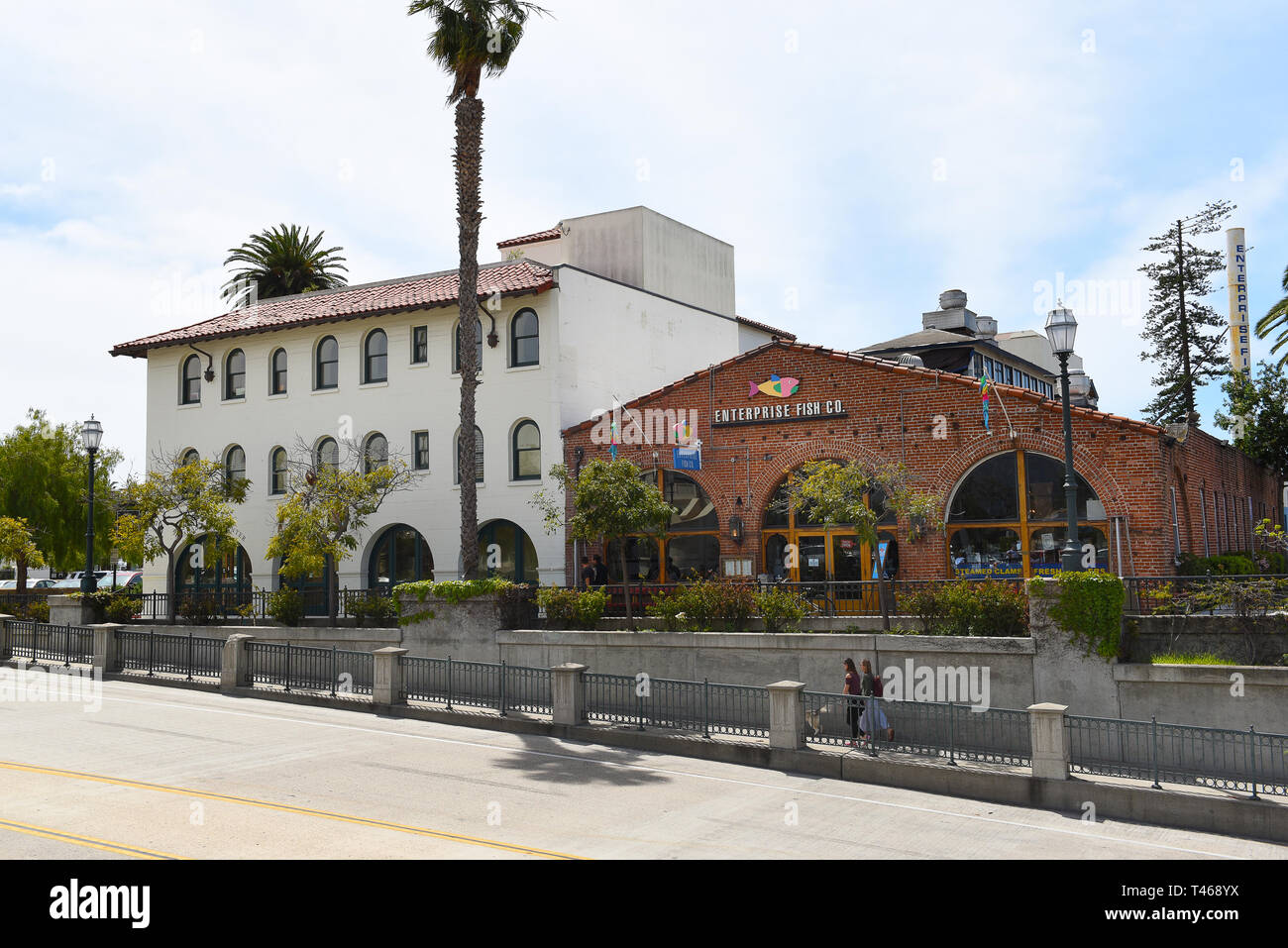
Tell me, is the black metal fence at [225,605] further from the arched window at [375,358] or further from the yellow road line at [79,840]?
the yellow road line at [79,840]

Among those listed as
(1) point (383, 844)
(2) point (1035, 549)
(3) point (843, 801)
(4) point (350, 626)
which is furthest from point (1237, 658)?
(4) point (350, 626)

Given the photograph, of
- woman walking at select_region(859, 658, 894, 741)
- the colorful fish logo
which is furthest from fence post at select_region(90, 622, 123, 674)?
woman walking at select_region(859, 658, 894, 741)

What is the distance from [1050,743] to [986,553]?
8.64m

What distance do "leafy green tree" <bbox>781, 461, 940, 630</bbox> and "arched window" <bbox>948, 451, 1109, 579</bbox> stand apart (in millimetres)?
840

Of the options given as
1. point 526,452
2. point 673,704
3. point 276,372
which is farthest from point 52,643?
point 673,704

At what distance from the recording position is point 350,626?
2583 centimetres

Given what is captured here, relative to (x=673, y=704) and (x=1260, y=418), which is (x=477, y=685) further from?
(x=1260, y=418)

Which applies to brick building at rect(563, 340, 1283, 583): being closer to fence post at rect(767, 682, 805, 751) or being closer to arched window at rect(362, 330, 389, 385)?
arched window at rect(362, 330, 389, 385)

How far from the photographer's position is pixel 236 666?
21828 millimetres

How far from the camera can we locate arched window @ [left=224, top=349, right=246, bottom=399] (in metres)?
33.8

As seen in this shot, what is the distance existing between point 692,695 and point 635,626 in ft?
12.8

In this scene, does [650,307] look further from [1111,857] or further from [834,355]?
[1111,857]

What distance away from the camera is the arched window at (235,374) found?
111ft

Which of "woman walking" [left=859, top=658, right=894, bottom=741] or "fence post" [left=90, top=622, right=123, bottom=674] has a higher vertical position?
"fence post" [left=90, top=622, right=123, bottom=674]
